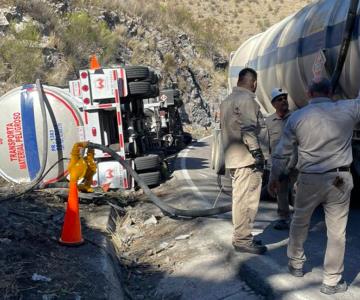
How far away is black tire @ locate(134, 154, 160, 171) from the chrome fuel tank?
2.55 metres

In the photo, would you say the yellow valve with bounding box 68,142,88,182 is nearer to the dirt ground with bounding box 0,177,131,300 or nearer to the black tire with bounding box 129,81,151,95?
the dirt ground with bounding box 0,177,131,300

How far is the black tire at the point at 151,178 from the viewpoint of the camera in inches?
409

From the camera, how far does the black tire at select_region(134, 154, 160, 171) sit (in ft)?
33.6

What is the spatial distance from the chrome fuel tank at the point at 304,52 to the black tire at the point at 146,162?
8.37ft

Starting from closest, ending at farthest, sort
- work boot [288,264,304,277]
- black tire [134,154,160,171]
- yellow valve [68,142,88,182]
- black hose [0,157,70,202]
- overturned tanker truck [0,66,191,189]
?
1. work boot [288,264,304,277]
2. yellow valve [68,142,88,182]
3. black hose [0,157,70,202]
4. overturned tanker truck [0,66,191,189]
5. black tire [134,154,160,171]

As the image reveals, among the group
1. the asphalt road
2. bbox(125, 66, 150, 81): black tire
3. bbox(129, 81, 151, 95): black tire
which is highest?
bbox(125, 66, 150, 81): black tire

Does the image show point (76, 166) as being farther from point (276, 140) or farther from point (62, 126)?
point (62, 126)

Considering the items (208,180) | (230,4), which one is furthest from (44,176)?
(230,4)

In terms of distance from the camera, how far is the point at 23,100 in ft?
32.7

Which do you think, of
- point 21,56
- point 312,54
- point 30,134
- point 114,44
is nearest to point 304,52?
point 312,54

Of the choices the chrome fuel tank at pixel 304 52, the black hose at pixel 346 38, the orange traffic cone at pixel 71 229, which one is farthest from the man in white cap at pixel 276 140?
the orange traffic cone at pixel 71 229

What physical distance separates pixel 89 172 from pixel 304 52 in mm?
3804

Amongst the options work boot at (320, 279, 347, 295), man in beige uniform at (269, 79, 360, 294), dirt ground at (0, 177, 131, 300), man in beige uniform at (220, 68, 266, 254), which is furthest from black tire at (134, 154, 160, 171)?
work boot at (320, 279, 347, 295)

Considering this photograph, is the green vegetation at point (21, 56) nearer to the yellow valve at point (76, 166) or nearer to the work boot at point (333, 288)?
the yellow valve at point (76, 166)
